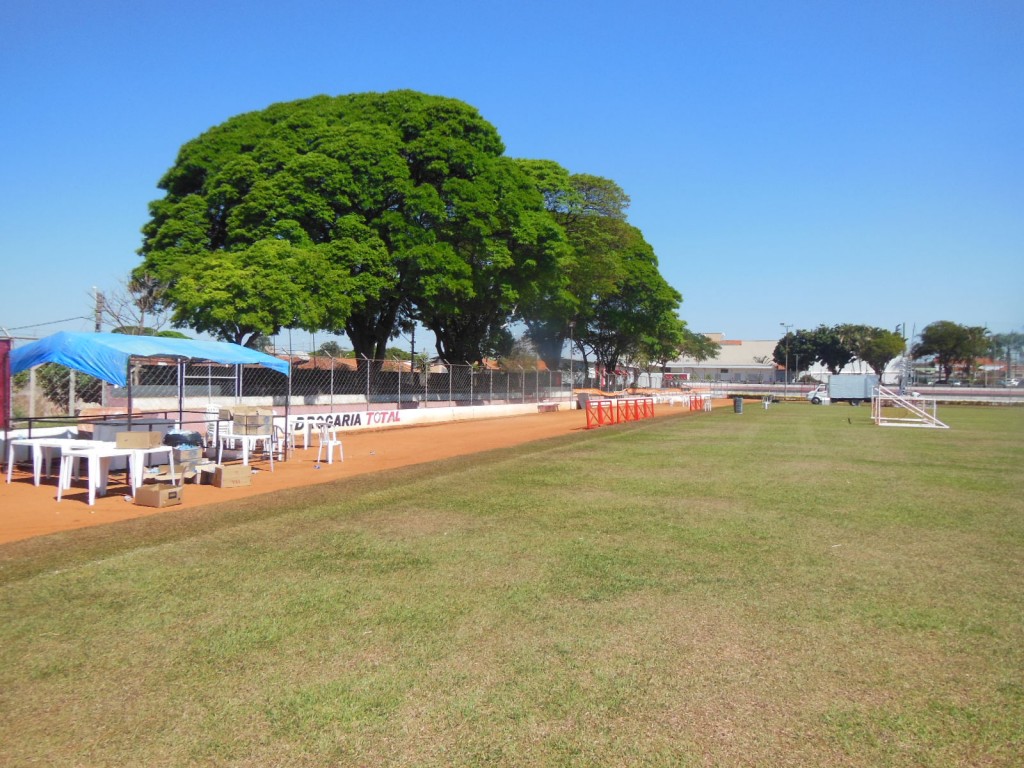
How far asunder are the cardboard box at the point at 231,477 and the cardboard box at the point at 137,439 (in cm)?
121

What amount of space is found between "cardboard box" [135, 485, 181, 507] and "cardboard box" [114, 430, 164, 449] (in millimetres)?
950

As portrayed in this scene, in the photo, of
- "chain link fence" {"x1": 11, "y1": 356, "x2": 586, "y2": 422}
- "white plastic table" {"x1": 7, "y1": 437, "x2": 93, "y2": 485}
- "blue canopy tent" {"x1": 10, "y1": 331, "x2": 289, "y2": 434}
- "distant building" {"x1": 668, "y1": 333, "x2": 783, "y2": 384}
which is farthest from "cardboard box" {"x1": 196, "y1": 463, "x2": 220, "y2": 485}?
"distant building" {"x1": 668, "y1": 333, "x2": 783, "y2": 384}

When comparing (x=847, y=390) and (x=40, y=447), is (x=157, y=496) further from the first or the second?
(x=847, y=390)

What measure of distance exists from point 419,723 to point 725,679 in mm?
1768

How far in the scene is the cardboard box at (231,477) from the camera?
11.8 m

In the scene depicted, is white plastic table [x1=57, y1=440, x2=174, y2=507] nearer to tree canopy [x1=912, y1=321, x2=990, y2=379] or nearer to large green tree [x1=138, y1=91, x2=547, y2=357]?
large green tree [x1=138, y1=91, x2=547, y2=357]

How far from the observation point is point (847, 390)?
55406 millimetres

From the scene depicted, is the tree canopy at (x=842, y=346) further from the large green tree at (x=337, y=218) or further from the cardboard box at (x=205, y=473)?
the cardboard box at (x=205, y=473)

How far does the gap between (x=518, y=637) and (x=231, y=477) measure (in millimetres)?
8393

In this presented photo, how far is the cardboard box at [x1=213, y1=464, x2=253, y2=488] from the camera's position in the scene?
11.8m

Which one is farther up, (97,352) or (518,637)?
(97,352)

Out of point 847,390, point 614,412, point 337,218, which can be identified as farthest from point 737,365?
point 337,218

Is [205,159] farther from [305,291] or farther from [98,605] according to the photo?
[98,605]

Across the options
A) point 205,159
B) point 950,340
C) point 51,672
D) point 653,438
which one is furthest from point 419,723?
point 950,340
